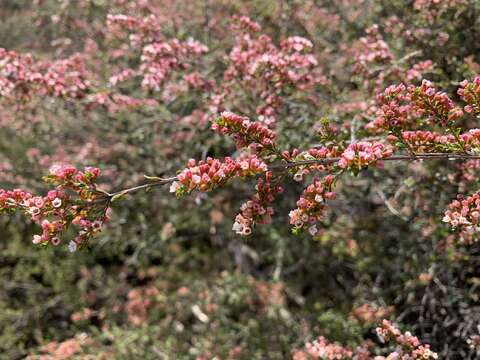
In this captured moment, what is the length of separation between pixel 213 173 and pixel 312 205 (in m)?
0.52

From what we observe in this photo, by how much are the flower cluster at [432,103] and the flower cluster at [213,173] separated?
2.37ft

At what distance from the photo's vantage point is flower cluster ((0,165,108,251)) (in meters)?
2.13

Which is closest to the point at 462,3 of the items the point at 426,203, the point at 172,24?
the point at 426,203

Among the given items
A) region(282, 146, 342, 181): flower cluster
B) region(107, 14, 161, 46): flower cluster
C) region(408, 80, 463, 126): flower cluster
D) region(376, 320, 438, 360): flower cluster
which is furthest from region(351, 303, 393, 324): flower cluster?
region(107, 14, 161, 46): flower cluster

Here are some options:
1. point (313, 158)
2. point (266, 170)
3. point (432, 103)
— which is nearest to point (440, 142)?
point (432, 103)

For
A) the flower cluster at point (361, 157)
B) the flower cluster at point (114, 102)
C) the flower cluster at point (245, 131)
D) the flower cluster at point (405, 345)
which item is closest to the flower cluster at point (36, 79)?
the flower cluster at point (114, 102)

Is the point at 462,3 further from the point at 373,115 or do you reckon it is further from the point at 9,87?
the point at 9,87

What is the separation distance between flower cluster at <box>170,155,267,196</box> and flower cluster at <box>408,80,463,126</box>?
0.72m

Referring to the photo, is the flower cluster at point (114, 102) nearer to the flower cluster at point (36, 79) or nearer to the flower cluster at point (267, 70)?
the flower cluster at point (36, 79)

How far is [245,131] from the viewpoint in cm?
224

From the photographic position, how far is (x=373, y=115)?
10.8 feet

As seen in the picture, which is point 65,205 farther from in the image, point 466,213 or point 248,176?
point 466,213

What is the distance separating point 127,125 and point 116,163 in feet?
1.96

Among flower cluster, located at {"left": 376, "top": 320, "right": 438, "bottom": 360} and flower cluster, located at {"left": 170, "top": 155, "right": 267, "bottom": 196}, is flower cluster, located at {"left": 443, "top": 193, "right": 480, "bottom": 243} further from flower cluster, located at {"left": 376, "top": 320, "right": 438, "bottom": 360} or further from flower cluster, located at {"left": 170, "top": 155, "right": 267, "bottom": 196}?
flower cluster, located at {"left": 170, "top": 155, "right": 267, "bottom": 196}
